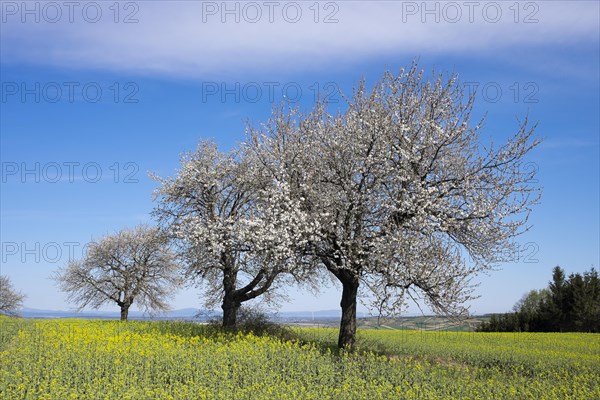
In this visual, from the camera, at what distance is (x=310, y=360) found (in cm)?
1928

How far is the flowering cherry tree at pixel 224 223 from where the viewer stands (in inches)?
965

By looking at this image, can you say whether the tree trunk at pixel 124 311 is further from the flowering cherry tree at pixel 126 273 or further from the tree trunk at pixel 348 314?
the tree trunk at pixel 348 314

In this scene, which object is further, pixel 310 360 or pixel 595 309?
pixel 595 309

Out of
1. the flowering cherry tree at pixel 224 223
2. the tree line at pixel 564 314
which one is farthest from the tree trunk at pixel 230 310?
the tree line at pixel 564 314

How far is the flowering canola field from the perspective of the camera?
14430 millimetres

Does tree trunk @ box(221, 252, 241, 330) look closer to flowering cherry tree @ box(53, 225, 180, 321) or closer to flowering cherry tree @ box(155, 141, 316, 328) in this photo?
flowering cherry tree @ box(155, 141, 316, 328)

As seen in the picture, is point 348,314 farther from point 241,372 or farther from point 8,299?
point 8,299

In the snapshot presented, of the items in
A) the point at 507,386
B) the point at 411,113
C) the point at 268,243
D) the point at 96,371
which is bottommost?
the point at 507,386

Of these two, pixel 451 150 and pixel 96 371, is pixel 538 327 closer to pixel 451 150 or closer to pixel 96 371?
pixel 451 150

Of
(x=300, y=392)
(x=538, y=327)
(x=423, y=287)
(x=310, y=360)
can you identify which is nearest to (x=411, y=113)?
(x=423, y=287)

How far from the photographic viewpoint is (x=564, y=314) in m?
54.0

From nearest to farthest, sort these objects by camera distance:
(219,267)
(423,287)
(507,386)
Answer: (507,386) < (423,287) < (219,267)

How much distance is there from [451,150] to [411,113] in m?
2.31

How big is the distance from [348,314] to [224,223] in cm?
750
